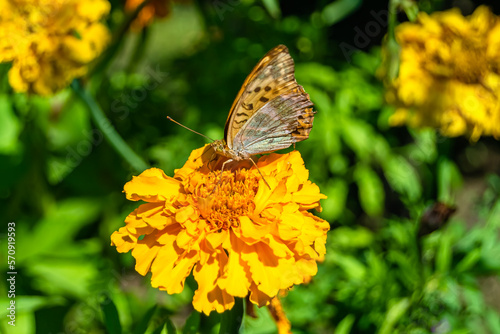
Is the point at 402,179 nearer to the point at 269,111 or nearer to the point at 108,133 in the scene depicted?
the point at 269,111

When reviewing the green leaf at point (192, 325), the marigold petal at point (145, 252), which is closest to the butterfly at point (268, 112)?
the marigold petal at point (145, 252)

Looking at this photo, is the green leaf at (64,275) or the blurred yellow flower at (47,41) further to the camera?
the green leaf at (64,275)

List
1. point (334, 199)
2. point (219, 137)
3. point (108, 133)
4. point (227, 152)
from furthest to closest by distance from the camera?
point (334, 199)
point (219, 137)
point (108, 133)
point (227, 152)

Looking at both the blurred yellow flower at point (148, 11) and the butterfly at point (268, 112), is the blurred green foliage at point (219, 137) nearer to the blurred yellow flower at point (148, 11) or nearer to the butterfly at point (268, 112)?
the blurred yellow flower at point (148, 11)

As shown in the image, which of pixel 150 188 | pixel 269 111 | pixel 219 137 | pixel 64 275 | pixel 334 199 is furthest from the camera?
pixel 334 199

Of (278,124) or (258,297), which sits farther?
(278,124)

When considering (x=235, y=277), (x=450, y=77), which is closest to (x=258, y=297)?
(x=235, y=277)

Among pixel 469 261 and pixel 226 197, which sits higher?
pixel 226 197

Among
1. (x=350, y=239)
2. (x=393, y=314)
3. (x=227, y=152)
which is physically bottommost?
(x=350, y=239)
